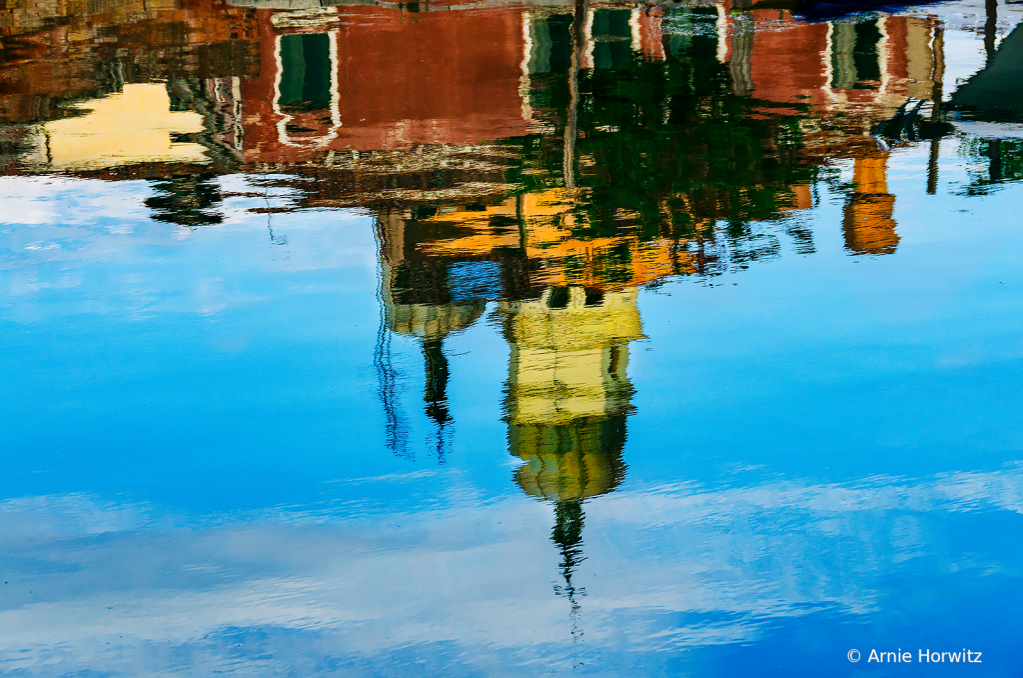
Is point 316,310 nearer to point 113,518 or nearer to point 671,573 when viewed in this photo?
point 113,518

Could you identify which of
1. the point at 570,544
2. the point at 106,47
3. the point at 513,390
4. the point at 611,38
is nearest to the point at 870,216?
the point at 513,390

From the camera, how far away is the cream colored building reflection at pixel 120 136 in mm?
8578

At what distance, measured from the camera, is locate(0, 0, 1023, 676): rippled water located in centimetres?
343

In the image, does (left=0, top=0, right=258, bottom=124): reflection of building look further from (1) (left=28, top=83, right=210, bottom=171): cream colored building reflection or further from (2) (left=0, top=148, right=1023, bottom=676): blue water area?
(2) (left=0, top=148, right=1023, bottom=676): blue water area

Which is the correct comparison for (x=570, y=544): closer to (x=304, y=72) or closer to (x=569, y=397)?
(x=569, y=397)

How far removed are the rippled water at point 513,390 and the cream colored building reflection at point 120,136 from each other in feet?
0.17

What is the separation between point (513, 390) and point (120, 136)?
235 inches

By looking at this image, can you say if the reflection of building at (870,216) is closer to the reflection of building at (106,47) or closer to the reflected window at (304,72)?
the reflected window at (304,72)

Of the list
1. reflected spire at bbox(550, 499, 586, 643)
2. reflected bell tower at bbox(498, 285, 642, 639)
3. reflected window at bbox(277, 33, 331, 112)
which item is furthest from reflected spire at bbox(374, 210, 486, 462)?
reflected window at bbox(277, 33, 331, 112)

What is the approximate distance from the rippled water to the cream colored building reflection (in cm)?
5

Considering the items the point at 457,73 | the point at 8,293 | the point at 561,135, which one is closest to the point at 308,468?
the point at 8,293

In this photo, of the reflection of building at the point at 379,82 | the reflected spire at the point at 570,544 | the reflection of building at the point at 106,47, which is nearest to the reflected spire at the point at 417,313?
the reflected spire at the point at 570,544

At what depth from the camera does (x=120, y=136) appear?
9133mm

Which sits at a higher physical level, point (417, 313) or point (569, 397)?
point (417, 313)
